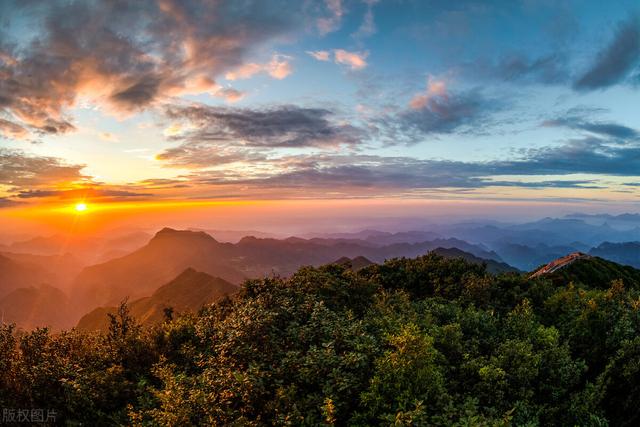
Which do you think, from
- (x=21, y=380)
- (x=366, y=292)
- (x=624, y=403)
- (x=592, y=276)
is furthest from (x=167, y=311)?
(x=592, y=276)

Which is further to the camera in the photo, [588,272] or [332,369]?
[588,272]

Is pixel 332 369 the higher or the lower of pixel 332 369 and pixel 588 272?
the higher

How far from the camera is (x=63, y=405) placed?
14023 mm

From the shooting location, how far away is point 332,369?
41.0 ft

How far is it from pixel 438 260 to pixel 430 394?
3082 cm

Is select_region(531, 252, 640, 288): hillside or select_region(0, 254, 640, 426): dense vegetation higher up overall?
select_region(0, 254, 640, 426): dense vegetation

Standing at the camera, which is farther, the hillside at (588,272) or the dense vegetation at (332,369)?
the hillside at (588,272)

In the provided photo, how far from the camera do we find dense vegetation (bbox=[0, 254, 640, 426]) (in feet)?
37.2

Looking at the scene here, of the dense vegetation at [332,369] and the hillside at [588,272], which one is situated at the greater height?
the dense vegetation at [332,369]

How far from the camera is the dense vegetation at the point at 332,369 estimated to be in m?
11.3

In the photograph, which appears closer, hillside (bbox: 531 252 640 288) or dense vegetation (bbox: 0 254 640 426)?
dense vegetation (bbox: 0 254 640 426)

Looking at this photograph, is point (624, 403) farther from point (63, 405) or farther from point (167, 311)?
point (167, 311)

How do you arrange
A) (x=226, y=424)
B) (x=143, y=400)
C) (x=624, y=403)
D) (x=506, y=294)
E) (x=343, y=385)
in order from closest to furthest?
(x=226, y=424) → (x=343, y=385) → (x=143, y=400) → (x=624, y=403) → (x=506, y=294)

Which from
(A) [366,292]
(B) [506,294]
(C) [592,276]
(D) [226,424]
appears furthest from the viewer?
(C) [592,276]
